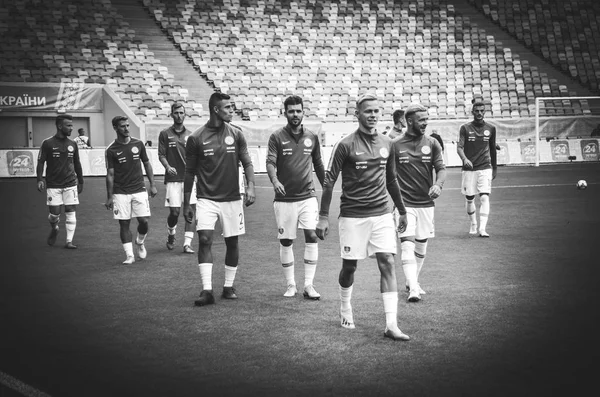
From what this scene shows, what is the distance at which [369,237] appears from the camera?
6.87 meters

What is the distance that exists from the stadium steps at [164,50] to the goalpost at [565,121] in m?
16.2

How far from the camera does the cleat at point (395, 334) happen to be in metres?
6.59

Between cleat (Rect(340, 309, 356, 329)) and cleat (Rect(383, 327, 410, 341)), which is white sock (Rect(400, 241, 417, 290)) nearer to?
cleat (Rect(340, 309, 356, 329))

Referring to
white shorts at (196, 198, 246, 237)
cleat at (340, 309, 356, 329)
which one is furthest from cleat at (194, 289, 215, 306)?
cleat at (340, 309, 356, 329)

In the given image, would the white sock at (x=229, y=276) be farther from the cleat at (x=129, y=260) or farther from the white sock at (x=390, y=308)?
the cleat at (x=129, y=260)

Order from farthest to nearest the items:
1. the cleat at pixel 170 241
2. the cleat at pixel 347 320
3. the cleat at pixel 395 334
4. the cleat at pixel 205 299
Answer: the cleat at pixel 170 241 → the cleat at pixel 205 299 → the cleat at pixel 347 320 → the cleat at pixel 395 334

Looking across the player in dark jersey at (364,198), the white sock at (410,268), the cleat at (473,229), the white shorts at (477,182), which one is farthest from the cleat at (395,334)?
the white shorts at (477,182)

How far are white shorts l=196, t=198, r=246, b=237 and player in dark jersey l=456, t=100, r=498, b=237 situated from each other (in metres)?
6.27

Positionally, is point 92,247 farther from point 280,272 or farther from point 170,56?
point 170,56

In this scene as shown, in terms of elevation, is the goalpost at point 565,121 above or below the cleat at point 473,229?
above

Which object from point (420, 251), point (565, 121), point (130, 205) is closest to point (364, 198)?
point (420, 251)

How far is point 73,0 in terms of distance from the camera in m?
38.4

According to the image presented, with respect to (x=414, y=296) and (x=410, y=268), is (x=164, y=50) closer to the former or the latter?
(x=410, y=268)

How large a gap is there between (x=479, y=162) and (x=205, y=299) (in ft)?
24.6
